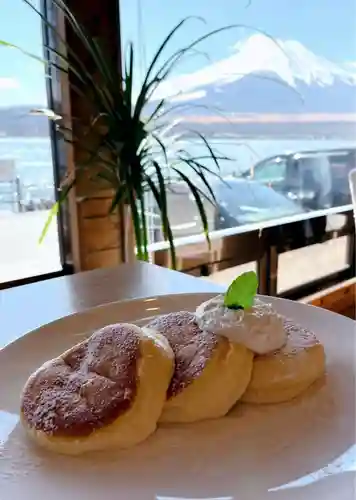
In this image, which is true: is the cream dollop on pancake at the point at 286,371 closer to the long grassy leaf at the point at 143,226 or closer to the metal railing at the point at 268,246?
the long grassy leaf at the point at 143,226

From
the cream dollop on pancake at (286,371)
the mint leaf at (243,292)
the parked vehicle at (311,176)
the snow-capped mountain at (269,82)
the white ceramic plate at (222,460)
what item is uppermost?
the snow-capped mountain at (269,82)

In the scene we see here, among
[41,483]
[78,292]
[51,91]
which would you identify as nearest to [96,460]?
[41,483]

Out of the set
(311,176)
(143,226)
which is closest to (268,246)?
(311,176)

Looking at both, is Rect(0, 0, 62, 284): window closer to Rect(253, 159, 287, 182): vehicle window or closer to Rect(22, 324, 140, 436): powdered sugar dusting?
Rect(253, 159, 287, 182): vehicle window

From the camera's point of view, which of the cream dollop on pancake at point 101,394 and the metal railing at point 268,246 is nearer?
the cream dollop on pancake at point 101,394

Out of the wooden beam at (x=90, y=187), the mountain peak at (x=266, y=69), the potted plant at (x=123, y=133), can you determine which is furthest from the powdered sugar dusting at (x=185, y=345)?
the mountain peak at (x=266, y=69)

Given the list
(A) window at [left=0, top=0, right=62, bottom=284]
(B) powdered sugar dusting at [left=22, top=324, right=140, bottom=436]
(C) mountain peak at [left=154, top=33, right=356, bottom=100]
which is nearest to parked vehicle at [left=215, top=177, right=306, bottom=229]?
(C) mountain peak at [left=154, top=33, right=356, bottom=100]
